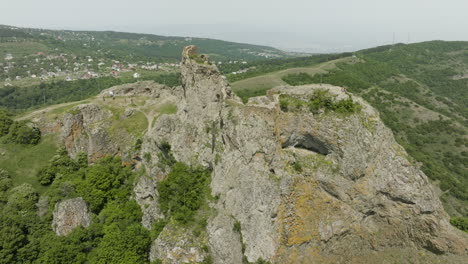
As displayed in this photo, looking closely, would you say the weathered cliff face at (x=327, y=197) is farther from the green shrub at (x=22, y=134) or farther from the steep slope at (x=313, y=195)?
the green shrub at (x=22, y=134)

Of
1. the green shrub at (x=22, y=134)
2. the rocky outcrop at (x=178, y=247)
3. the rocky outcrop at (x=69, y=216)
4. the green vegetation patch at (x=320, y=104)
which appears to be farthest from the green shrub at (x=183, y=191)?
the green shrub at (x=22, y=134)

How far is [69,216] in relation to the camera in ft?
129

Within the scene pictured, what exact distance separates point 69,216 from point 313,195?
1460 inches

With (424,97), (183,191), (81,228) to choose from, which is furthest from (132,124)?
(424,97)

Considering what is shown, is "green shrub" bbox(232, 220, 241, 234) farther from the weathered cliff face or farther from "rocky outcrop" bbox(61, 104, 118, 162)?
"rocky outcrop" bbox(61, 104, 118, 162)

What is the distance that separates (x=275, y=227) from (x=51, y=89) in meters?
180

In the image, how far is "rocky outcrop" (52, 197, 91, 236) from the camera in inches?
1527

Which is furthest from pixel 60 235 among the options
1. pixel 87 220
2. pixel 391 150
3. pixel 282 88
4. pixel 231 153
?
pixel 391 150

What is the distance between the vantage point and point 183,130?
4169 cm

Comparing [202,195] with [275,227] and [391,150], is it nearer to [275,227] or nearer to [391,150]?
[275,227]

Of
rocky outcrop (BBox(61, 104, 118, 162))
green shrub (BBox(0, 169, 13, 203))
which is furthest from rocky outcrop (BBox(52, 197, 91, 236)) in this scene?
rocky outcrop (BBox(61, 104, 118, 162))

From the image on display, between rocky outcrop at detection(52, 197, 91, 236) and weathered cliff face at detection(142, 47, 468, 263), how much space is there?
58.2 feet

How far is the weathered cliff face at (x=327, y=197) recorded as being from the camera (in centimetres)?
2606

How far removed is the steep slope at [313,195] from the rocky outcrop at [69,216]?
14.8m
